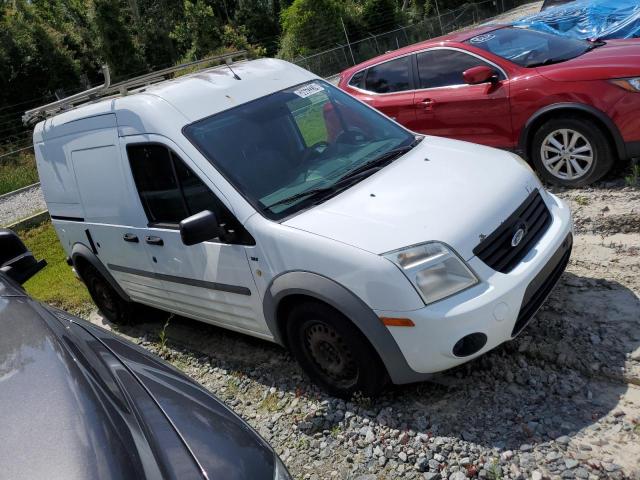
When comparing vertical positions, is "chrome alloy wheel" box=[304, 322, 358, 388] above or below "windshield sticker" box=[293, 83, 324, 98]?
below

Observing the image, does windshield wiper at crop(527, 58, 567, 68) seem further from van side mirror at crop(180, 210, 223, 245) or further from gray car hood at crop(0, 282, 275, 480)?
gray car hood at crop(0, 282, 275, 480)

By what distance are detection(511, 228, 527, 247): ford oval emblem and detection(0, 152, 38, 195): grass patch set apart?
16.2 meters

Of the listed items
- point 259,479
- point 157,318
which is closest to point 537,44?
point 157,318

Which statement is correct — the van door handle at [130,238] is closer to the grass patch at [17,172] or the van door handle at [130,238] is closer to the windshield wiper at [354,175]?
the windshield wiper at [354,175]

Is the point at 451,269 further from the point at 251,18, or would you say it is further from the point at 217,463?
the point at 251,18

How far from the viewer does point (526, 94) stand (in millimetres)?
5902

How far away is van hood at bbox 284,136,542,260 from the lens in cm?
318

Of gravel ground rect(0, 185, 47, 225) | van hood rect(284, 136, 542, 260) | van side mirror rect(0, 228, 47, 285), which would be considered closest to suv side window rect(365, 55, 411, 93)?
van hood rect(284, 136, 542, 260)

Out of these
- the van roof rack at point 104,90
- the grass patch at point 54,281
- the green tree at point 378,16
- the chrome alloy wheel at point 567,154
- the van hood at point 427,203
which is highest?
the green tree at point 378,16

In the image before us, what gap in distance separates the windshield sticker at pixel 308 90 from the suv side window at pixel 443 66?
2.46 m

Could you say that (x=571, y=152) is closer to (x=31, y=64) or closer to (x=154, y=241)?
(x=154, y=241)

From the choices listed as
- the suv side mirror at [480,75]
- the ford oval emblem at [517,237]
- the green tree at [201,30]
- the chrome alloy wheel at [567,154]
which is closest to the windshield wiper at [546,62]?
the suv side mirror at [480,75]

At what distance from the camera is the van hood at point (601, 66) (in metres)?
5.29

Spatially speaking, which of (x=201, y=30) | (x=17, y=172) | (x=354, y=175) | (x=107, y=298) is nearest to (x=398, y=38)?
(x=201, y=30)
